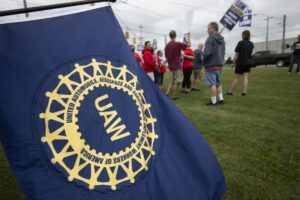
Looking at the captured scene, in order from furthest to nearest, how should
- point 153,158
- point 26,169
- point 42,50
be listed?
point 153,158, point 42,50, point 26,169

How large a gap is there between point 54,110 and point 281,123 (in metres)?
3.85

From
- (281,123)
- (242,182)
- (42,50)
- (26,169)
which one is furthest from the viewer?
(281,123)

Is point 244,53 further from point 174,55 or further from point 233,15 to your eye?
point 174,55

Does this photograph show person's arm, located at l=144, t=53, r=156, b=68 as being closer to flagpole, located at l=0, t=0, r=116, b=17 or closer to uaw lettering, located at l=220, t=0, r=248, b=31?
uaw lettering, located at l=220, t=0, r=248, b=31

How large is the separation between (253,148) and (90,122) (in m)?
2.32

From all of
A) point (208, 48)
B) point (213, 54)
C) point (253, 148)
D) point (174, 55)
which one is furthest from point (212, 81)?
point (253, 148)

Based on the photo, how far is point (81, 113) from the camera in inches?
57.7

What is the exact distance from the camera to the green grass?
6.89 feet

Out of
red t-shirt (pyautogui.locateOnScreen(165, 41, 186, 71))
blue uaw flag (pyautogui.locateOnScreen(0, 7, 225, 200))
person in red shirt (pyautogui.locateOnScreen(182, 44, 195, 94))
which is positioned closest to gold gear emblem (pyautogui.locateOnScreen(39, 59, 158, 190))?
blue uaw flag (pyautogui.locateOnScreen(0, 7, 225, 200))

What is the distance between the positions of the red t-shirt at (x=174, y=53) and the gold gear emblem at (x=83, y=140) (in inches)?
187

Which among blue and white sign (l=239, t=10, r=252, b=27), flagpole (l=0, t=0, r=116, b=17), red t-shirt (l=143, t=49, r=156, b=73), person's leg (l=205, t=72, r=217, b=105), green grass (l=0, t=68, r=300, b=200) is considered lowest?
green grass (l=0, t=68, r=300, b=200)

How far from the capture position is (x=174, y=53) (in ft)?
20.6

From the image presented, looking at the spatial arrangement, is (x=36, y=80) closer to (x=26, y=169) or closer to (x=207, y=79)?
(x=26, y=169)

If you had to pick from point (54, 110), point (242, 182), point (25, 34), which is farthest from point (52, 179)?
point (242, 182)
